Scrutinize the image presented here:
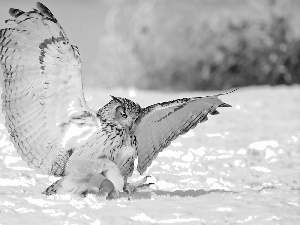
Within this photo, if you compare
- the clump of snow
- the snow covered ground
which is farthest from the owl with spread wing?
the clump of snow

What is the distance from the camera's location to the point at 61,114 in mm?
3057

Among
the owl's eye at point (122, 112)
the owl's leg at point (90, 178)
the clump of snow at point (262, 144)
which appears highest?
the owl's eye at point (122, 112)

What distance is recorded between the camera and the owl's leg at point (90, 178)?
9.80 feet

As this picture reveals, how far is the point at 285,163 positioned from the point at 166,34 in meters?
8.54

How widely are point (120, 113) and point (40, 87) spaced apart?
391 mm

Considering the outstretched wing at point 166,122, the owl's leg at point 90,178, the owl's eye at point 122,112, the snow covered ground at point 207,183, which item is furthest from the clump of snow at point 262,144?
the owl's eye at point 122,112

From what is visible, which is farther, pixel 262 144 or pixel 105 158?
pixel 262 144

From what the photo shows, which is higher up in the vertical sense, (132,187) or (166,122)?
(166,122)

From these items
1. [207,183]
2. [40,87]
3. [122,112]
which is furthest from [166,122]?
[207,183]

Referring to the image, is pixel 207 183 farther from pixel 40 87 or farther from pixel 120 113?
pixel 40 87

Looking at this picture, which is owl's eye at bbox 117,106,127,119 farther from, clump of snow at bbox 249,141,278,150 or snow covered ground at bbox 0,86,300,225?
clump of snow at bbox 249,141,278,150

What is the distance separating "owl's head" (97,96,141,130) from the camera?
3000 mm

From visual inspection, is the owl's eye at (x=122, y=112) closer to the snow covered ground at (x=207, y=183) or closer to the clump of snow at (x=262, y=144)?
the snow covered ground at (x=207, y=183)

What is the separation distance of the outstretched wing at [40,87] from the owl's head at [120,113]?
0.20 feet
